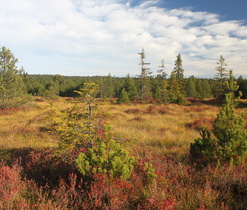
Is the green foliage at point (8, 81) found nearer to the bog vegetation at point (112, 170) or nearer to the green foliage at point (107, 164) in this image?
the bog vegetation at point (112, 170)

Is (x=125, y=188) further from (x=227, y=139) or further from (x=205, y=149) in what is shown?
(x=227, y=139)

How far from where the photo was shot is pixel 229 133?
13.8 feet

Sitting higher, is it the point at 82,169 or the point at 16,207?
the point at 82,169

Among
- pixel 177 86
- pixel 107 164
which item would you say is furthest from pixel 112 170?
pixel 177 86

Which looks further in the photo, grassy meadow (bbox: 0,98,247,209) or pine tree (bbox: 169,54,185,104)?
pine tree (bbox: 169,54,185,104)

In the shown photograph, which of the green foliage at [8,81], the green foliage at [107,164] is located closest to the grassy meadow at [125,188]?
the green foliage at [107,164]

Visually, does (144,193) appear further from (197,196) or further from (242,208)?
(242,208)

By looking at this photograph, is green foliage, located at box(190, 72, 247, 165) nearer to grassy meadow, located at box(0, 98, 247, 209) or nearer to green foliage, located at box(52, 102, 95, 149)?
grassy meadow, located at box(0, 98, 247, 209)

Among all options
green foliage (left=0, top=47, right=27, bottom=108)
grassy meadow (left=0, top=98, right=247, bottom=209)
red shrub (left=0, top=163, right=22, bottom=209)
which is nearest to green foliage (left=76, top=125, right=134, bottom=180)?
grassy meadow (left=0, top=98, right=247, bottom=209)

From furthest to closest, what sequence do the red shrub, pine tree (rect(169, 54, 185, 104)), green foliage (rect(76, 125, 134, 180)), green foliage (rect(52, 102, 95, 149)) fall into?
pine tree (rect(169, 54, 185, 104)) → green foliage (rect(52, 102, 95, 149)) → green foliage (rect(76, 125, 134, 180)) → the red shrub

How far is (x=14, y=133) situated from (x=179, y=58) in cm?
4150

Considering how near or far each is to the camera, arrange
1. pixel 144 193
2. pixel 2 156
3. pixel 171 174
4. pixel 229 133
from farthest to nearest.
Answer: pixel 2 156 → pixel 229 133 → pixel 171 174 → pixel 144 193

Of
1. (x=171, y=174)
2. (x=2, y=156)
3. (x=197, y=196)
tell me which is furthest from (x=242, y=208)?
(x=2, y=156)

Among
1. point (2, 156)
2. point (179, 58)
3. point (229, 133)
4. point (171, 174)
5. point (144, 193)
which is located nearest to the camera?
point (144, 193)
